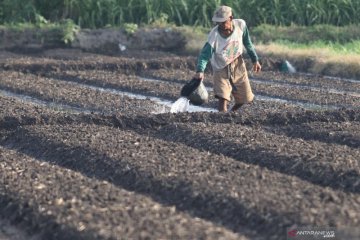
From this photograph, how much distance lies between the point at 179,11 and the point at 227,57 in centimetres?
1295

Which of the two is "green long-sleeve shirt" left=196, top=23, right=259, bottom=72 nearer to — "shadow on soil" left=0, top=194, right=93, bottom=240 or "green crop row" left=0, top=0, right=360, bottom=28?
"shadow on soil" left=0, top=194, right=93, bottom=240

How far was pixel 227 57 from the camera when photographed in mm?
10938

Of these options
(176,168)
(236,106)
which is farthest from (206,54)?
(176,168)

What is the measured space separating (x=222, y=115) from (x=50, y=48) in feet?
35.1

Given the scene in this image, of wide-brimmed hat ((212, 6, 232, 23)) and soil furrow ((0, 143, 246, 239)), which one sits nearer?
soil furrow ((0, 143, 246, 239))

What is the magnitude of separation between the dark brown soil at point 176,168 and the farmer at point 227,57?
0.33 metres

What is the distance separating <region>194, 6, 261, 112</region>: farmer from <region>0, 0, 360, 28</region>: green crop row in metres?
12.2

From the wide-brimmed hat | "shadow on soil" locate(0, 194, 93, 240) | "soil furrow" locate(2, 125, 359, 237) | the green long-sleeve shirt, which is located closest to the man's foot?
the green long-sleeve shirt

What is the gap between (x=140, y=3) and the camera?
2353 cm

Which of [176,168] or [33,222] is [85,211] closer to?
[33,222]

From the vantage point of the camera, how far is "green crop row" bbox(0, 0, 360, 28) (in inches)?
919

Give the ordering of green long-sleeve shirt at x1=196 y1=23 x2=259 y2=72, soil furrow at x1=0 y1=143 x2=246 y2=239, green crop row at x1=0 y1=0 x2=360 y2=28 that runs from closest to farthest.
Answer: soil furrow at x1=0 y1=143 x2=246 y2=239
green long-sleeve shirt at x1=196 y1=23 x2=259 y2=72
green crop row at x1=0 y1=0 x2=360 y2=28

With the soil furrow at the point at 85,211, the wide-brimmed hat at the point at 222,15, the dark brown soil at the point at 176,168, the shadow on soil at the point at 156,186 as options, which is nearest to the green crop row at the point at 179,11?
the dark brown soil at the point at 176,168

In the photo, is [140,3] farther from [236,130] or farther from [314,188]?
[314,188]
